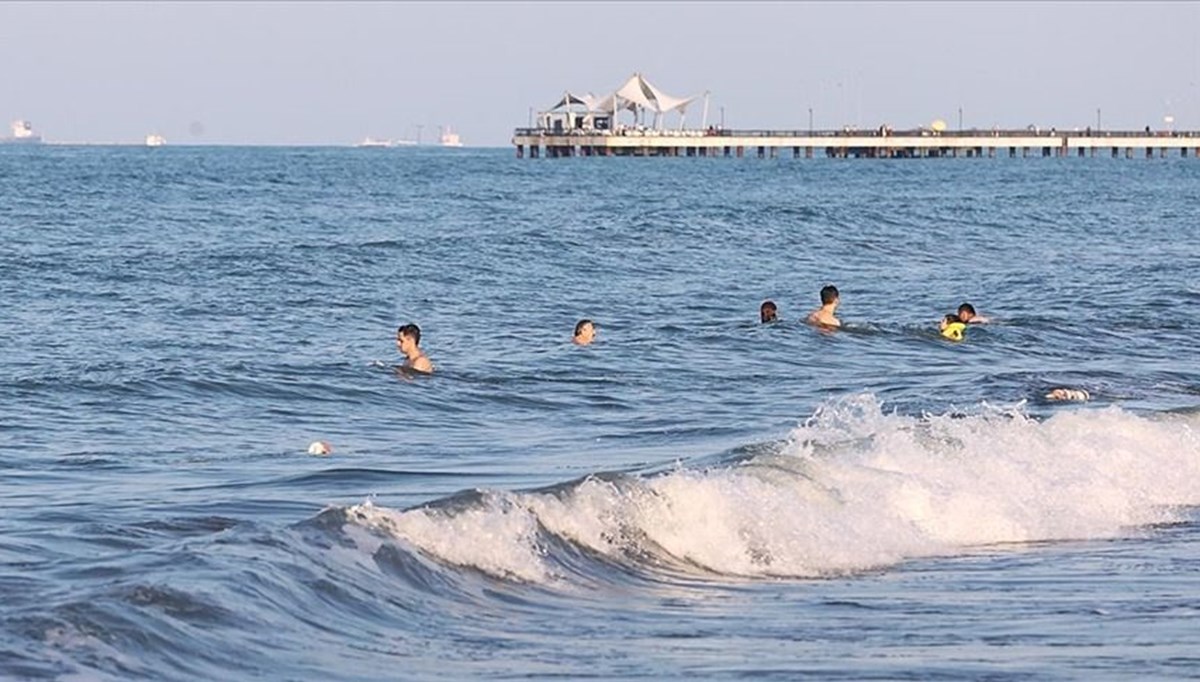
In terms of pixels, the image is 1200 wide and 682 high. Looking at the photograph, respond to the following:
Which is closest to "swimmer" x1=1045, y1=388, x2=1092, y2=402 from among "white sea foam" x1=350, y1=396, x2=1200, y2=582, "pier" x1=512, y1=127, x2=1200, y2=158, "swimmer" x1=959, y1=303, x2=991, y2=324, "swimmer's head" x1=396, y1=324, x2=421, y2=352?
"white sea foam" x1=350, y1=396, x2=1200, y2=582

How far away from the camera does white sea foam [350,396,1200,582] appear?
10500 millimetres

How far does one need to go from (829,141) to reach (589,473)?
12173 centimetres

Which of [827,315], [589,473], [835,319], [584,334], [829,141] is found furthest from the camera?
[829,141]

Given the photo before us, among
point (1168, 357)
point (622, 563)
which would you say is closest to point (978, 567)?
point (622, 563)

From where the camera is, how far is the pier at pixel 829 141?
133 meters

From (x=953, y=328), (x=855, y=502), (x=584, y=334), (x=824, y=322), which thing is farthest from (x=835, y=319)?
(x=855, y=502)

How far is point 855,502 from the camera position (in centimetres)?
1202

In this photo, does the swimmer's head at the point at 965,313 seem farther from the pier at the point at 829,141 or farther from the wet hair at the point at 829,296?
the pier at the point at 829,141

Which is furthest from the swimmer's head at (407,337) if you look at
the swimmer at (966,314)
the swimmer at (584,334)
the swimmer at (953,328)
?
the swimmer at (966,314)

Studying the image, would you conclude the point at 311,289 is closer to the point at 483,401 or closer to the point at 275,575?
the point at 483,401

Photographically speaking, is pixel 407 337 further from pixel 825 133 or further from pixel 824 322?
pixel 825 133

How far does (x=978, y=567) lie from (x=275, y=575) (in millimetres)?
3472

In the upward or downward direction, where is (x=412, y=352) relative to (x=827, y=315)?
upward

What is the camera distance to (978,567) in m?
10.7
